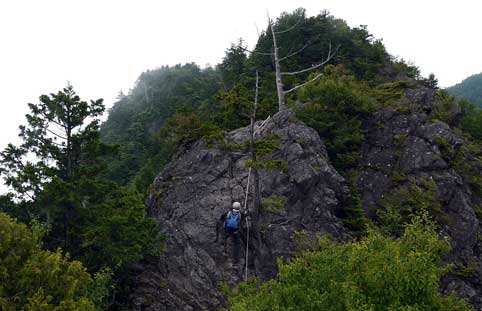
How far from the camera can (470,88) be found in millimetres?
83625

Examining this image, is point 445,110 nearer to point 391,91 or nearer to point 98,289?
point 391,91

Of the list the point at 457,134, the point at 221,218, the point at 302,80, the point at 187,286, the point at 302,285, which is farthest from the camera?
the point at 302,80

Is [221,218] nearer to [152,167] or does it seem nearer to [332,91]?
[332,91]

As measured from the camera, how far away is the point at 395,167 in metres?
20.7

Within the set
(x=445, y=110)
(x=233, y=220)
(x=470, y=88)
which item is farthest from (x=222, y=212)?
(x=470, y=88)

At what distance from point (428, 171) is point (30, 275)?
16.1 metres

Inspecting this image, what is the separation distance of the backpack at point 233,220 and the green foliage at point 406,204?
5.60 metres

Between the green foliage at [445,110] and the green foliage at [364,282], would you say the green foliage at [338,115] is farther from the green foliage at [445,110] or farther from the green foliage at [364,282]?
the green foliage at [364,282]

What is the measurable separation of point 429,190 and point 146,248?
460 inches

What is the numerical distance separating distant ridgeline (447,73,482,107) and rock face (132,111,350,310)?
2537 inches

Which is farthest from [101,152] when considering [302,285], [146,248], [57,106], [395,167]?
[395,167]

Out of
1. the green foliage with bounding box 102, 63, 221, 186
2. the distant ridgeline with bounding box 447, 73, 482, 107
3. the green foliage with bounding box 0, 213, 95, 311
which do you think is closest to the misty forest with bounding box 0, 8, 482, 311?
the green foliage with bounding box 0, 213, 95, 311

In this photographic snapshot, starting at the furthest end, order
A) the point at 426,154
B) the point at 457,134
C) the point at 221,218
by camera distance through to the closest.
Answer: the point at 457,134, the point at 426,154, the point at 221,218

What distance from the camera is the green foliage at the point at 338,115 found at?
71.5 ft
